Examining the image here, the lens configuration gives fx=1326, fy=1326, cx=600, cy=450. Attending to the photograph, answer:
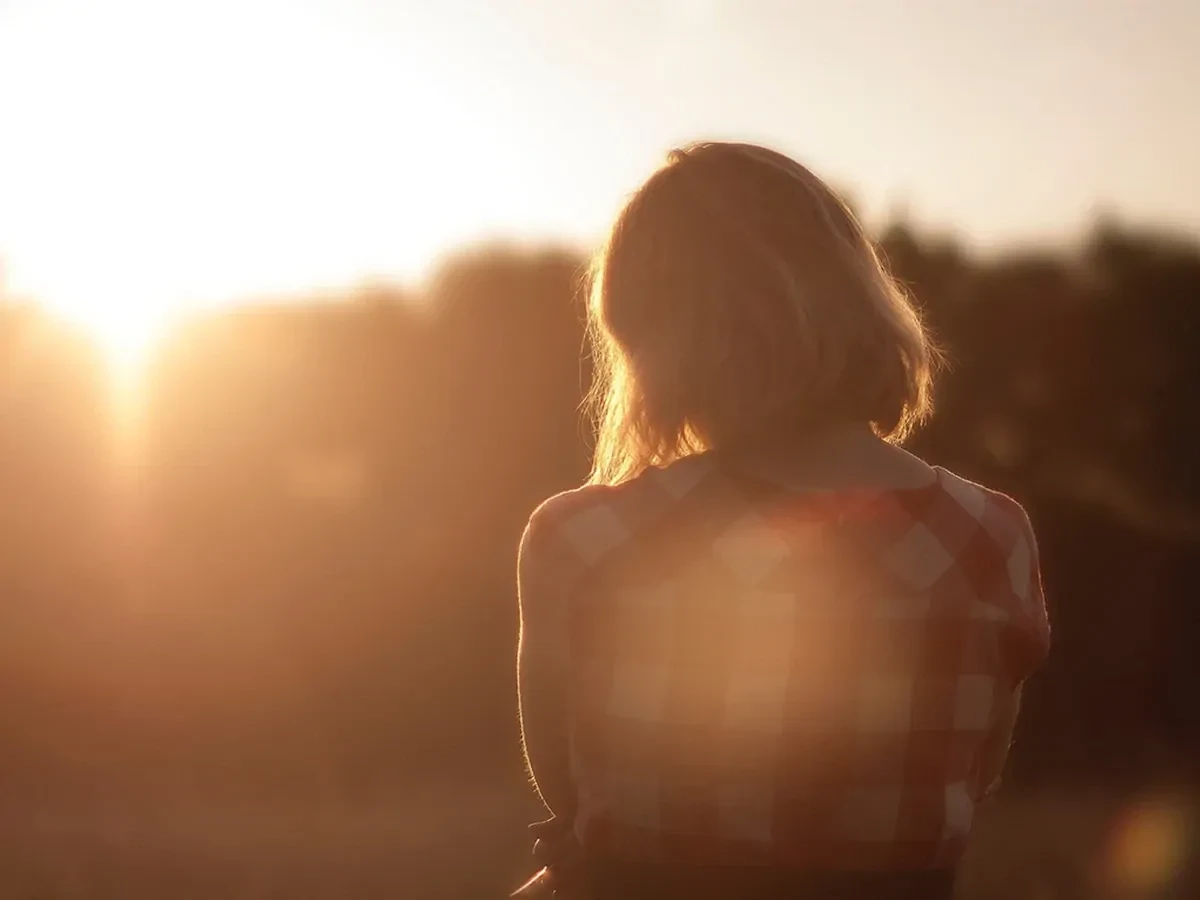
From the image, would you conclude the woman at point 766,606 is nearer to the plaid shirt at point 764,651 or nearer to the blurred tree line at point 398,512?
the plaid shirt at point 764,651

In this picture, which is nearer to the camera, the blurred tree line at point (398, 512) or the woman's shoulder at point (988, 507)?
the woman's shoulder at point (988, 507)

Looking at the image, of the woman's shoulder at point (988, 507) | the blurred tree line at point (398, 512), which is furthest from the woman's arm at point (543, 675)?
the blurred tree line at point (398, 512)

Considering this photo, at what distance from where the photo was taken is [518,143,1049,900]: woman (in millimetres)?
1257

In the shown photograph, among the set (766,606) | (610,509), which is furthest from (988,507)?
(610,509)

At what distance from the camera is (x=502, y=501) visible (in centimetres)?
955

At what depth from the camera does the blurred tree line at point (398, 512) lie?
8711 mm

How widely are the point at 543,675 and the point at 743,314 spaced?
1.37 ft

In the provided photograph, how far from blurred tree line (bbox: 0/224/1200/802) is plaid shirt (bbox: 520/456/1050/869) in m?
7.72

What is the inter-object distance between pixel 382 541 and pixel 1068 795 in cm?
506

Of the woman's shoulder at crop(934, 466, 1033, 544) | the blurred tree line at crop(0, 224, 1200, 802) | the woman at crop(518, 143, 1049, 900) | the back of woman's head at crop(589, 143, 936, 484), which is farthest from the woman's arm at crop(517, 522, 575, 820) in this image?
the blurred tree line at crop(0, 224, 1200, 802)

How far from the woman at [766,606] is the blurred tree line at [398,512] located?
7.65 meters

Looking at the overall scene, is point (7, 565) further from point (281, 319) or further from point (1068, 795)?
point (1068, 795)

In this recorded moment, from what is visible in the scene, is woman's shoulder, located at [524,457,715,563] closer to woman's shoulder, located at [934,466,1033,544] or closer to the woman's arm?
the woman's arm

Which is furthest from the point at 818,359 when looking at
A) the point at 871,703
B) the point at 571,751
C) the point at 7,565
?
the point at 7,565
